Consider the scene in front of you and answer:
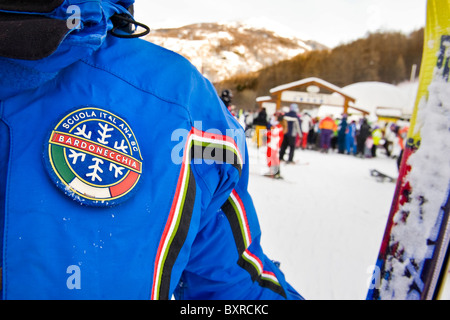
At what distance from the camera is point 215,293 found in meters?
0.78

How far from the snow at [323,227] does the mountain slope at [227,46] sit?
4564 millimetres

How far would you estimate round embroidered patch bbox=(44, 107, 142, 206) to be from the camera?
1.57 ft

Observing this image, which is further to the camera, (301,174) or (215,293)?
(301,174)

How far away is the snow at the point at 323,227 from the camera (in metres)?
2.31

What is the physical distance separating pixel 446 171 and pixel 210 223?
1.28 metres

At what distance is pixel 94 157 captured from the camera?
497mm

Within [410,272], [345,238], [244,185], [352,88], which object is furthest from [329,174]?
[352,88]

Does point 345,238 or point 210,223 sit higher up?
point 210,223

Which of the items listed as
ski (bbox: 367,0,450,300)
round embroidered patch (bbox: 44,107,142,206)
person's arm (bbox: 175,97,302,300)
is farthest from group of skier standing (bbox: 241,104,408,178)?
round embroidered patch (bbox: 44,107,142,206)

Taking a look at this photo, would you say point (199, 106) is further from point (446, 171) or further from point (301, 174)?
point (301, 174)

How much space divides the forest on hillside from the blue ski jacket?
38263 millimetres

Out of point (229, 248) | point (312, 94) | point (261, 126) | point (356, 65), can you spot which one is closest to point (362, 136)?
point (261, 126)

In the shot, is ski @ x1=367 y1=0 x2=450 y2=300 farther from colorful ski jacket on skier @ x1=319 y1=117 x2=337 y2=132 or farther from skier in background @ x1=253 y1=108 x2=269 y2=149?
colorful ski jacket on skier @ x1=319 y1=117 x2=337 y2=132

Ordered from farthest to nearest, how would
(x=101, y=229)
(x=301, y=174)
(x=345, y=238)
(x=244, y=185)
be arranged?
(x=301, y=174)
(x=345, y=238)
(x=244, y=185)
(x=101, y=229)
